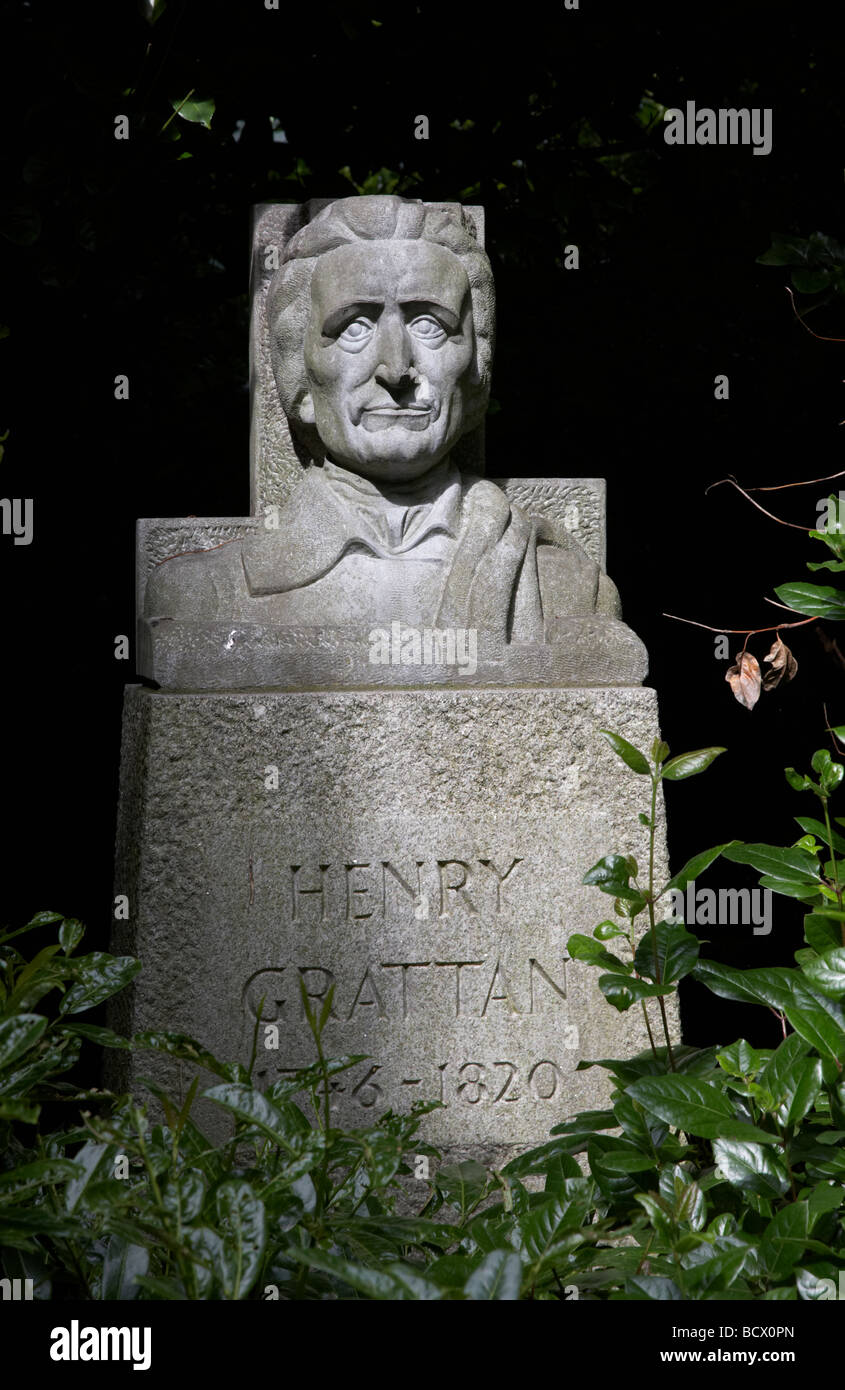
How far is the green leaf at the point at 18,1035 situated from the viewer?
1605 millimetres

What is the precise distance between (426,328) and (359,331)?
14cm

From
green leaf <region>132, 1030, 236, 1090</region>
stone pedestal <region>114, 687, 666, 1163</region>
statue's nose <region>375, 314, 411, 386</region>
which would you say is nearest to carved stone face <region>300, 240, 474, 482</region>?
statue's nose <region>375, 314, 411, 386</region>

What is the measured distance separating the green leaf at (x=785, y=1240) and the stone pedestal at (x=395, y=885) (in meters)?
1.38

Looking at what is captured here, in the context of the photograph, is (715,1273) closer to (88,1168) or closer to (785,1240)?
(785,1240)

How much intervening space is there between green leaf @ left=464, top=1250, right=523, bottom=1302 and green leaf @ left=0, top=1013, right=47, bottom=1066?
54cm

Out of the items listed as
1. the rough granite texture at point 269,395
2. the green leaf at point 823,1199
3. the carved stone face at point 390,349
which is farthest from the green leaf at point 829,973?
the rough granite texture at point 269,395

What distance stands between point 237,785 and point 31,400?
8.06 ft

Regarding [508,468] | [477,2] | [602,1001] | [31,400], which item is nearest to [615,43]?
[477,2]

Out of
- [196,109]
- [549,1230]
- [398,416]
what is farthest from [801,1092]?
[196,109]

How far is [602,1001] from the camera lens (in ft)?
9.92

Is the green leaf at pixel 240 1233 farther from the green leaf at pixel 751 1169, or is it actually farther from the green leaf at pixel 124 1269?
the green leaf at pixel 751 1169

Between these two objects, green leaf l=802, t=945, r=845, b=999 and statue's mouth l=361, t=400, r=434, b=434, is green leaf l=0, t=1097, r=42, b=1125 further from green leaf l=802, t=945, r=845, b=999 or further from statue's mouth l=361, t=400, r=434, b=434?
statue's mouth l=361, t=400, r=434, b=434

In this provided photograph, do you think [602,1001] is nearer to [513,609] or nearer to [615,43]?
[513,609]

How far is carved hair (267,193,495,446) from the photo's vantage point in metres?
3.05
